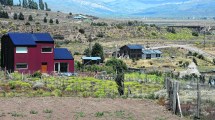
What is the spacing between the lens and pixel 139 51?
298ft

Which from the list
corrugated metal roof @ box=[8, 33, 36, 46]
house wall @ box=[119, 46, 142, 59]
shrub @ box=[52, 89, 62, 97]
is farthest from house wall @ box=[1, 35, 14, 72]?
house wall @ box=[119, 46, 142, 59]

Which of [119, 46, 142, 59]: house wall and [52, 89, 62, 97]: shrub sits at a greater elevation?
[119, 46, 142, 59]: house wall

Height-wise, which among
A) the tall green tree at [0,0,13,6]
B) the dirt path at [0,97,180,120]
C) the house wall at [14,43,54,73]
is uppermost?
the tall green tree at [0,0,13,6]

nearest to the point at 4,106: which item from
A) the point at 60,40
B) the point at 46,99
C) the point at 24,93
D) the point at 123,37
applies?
the point at 46,99

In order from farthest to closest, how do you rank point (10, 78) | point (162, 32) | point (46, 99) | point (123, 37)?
point (162, 32)
point (123, 37)
point (10, 78)
point (46, 99)

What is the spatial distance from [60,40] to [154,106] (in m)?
85.5

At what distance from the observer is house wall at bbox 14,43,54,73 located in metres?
51.3

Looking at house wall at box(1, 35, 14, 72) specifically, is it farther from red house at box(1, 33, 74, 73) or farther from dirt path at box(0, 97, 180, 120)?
dirt path at box(0, 97, 180, 120)

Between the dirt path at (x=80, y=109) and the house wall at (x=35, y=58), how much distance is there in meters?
22.0

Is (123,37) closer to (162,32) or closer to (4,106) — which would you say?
(162,32)

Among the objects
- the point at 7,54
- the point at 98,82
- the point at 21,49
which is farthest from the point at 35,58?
the point at 98,82

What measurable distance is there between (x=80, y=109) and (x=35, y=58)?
2734 cm

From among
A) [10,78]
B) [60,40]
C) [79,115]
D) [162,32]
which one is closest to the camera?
[79,115]

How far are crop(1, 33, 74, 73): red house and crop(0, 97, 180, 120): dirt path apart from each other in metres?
22.1
